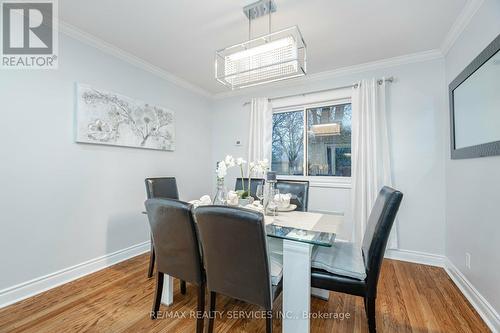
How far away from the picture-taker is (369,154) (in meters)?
2.81

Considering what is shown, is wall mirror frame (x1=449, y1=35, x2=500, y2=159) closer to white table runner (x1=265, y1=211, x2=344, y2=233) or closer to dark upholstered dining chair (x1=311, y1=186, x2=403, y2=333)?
dark upholstered dining chair (x1=311, y1=186, x2=403, y2=333)

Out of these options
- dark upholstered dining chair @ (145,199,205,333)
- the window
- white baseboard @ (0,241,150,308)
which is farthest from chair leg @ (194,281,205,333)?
the window

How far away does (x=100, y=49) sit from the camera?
2473 millimetres

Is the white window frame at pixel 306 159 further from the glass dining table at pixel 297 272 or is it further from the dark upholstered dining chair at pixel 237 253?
the dark upholstered dining chair at pixel 237 253

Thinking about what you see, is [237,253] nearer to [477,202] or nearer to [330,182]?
[477,202]

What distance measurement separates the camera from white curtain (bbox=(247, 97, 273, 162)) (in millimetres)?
3596

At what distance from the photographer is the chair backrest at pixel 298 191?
7.55 ft

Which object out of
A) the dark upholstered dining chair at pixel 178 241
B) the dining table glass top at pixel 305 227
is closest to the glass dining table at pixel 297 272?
the dining table glass top at pixel 305 227

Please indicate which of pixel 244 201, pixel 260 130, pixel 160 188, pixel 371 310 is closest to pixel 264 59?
pixel 244 201

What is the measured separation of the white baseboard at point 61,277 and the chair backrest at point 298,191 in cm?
206

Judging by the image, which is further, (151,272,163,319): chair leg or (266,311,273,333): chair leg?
(151,272,163,319): chair leg

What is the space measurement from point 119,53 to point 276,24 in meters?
1.88

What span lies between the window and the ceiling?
816 mm

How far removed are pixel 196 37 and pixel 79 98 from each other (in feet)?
4.45
